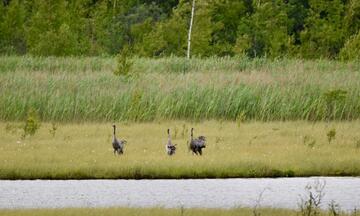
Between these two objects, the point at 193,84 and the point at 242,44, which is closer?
the point at 193,84

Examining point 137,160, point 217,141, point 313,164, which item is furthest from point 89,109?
point 313,164

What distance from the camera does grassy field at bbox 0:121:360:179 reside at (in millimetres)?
12109

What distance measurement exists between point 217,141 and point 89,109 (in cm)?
493

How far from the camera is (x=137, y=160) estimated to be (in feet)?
41.7

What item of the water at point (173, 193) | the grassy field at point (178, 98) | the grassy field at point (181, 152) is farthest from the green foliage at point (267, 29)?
the water at point (173, 193)

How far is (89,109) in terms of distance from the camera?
749 inches

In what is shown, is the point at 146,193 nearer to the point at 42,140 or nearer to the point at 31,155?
the point at 31,155

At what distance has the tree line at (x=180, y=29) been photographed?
42438mm

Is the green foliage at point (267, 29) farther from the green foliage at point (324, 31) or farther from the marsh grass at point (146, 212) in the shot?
the marsh grass at point (146, 212)

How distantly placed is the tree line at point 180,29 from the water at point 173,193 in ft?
86.1

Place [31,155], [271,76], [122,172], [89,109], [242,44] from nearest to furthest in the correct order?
[122,172], [31,155], [89,109], [271,76], [242,44]

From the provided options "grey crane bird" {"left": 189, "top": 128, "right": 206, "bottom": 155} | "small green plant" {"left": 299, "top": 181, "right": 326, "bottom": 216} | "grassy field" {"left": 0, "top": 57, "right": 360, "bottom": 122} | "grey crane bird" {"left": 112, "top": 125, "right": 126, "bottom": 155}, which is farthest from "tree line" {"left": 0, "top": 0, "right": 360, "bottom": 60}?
"small green plant" {"left": 299, "top": 181, "right": 326, "bottom": 216}

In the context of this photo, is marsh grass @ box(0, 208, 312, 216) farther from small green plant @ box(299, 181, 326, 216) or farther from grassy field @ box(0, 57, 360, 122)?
grassy field @ box(0, 57, 360, 122)

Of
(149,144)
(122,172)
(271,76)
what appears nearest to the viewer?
(122,172)
